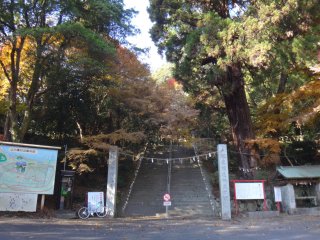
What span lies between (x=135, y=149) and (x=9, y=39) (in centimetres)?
928

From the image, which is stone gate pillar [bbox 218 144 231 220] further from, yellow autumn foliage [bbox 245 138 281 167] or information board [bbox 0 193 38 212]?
information board [bbox 0 193 38 212]

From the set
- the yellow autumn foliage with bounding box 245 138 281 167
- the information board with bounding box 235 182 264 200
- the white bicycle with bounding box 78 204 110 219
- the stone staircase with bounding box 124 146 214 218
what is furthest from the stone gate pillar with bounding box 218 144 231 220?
the white bicycle with bounding box 78 204 110 219

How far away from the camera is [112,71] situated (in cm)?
1647

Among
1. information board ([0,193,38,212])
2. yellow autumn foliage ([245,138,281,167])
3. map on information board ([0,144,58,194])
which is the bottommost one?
information board ([0,193,38,212])

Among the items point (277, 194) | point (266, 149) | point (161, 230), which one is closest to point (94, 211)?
point (161, 230)

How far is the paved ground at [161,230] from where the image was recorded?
899cm

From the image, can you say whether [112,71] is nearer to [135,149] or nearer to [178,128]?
[178,128]

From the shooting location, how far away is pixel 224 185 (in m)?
14.2

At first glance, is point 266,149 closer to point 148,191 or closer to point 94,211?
point 148,191

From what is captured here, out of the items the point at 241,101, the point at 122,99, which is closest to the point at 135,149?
the point at 122,99

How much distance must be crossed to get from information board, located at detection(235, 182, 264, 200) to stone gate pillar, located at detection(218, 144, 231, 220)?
1.06m

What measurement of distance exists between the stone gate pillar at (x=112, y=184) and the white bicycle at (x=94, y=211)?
0.68 ft

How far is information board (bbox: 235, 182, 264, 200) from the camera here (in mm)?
15031

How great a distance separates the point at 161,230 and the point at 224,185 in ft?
15.2
